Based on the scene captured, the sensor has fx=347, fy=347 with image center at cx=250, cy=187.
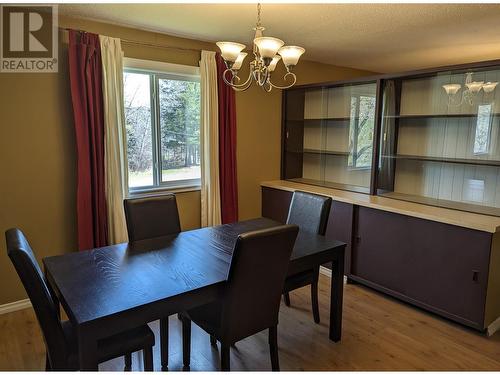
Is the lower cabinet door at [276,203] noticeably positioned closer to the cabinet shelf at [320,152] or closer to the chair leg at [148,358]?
the cabinet shelf at [320,152]

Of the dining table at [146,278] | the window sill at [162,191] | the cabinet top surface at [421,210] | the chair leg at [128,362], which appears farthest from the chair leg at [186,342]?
the cabinet top surface at [421,210]

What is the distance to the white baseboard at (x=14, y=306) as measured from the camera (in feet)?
9.25

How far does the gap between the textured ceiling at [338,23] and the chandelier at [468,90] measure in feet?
1.61

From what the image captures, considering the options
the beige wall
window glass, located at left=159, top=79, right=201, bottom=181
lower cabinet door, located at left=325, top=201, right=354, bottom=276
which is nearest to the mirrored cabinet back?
lower cabinet door, located at left=325, top=201, right=354, bottom=276

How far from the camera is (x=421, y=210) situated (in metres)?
2.88

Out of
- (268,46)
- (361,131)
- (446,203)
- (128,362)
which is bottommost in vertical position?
(128,362)

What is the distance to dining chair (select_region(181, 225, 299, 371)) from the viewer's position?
1.71m

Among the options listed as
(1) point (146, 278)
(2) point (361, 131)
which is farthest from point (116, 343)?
(2) point (361, 131)

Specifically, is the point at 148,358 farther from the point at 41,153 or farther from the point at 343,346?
the point at 41,153

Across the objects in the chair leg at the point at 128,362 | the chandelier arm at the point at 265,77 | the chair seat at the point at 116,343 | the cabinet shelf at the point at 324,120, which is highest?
the chandelier arm at the point at 265,77

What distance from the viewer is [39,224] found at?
289 cm

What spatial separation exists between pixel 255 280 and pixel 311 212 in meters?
1.16

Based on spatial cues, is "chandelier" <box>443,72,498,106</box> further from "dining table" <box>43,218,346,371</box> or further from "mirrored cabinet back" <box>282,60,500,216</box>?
"dining table" <box>43,218,346,371</box>
